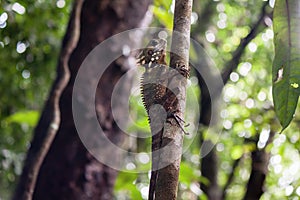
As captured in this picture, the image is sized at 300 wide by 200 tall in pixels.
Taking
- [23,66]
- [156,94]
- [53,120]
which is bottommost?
Result: [23,66]

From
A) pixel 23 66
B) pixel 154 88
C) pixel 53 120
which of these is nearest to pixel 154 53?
pixel 154 88

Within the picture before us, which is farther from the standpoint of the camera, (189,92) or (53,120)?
(189,92)

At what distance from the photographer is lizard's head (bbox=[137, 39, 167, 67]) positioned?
1.95ft

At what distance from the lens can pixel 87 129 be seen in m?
1.48

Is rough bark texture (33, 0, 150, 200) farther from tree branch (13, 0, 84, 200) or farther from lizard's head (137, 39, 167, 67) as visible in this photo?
lizard's head (137, 39, 167, 67)

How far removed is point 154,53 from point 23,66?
4.81 feet

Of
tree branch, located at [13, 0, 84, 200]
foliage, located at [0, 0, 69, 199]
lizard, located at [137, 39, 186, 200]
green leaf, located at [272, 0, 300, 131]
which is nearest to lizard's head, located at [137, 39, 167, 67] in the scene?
lizard, located at [137, 39, 186, 200]

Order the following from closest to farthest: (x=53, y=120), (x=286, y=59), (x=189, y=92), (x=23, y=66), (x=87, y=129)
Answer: (x=286, y=59) < (x=53, y=120) < (x=189, y=92) < (x=87, y=129) < (x=23, y=66)

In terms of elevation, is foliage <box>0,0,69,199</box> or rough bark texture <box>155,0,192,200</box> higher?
rough bark texture <box>155,0,192,200</box>

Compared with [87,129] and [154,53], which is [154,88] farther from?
[87,129]

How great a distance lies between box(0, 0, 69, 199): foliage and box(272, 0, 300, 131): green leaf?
942mm

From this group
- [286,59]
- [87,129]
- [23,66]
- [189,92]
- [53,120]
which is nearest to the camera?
[286,59]

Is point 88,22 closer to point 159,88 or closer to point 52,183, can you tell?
point 52,183

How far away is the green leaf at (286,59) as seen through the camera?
58 centimetres
